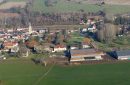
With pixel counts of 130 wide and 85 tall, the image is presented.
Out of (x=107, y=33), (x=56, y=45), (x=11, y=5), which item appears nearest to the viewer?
(x=56, y=45)

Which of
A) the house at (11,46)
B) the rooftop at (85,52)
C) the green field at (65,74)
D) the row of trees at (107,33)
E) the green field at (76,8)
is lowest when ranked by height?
the green field at (65,74)

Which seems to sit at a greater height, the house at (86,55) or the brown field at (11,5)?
the brown field at (11,5)

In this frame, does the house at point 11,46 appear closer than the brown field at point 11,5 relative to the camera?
Yes

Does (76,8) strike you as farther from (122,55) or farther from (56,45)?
(122,55)

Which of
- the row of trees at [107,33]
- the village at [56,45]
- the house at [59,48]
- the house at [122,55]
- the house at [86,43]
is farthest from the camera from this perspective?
the row of trees at [107,33]

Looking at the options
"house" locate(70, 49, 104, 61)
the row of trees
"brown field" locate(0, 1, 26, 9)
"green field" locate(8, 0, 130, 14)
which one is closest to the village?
"house" locate(70, 49, 104, 61)

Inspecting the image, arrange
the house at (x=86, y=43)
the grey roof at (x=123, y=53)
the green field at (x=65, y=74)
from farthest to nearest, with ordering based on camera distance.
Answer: the house at (x=86, y=43) < the grey roof at (x=123, y=53) < the green field at (x=65, y=74)

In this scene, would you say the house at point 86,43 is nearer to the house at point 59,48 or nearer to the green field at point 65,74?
the house at point 59,48

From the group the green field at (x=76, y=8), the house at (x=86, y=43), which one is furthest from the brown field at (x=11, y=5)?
the house at (x=86, y=43)

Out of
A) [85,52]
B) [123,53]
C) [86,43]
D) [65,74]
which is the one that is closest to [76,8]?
[86,43]
